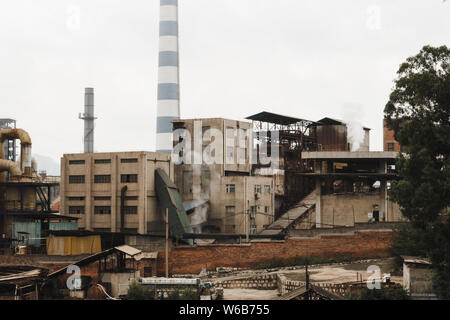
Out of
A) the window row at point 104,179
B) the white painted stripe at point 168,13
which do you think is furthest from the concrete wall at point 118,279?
the white painted stripe at point 168,13

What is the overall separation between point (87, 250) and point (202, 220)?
13245 mm

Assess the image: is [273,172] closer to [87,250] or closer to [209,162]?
[209,162]

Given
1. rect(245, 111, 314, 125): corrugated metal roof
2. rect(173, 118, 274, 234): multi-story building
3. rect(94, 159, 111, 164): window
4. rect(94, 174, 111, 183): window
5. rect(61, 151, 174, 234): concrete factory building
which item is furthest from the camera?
rect(245, 111, 314, 125): corrugated metal roof

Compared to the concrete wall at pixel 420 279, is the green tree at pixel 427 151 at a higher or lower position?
higher

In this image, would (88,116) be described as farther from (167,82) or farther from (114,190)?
(114,190)

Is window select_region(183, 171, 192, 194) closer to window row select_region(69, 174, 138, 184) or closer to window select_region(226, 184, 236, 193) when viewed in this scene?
window select_region(226, 184, 236, 193)

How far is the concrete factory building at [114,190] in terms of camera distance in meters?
55.1

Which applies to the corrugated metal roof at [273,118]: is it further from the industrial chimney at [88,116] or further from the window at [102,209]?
the industrial chimney at [88,116]

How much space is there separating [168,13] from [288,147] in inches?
1375

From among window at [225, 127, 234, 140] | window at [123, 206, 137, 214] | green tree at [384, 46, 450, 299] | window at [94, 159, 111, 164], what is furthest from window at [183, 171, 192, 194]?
green tree at [384, 46, 450, 299]

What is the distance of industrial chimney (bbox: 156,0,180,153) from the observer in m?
91.9

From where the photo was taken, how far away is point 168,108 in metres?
91.9

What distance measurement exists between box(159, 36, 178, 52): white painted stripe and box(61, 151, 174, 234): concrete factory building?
37064mm

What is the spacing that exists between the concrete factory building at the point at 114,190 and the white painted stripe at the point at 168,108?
34.0 meters
